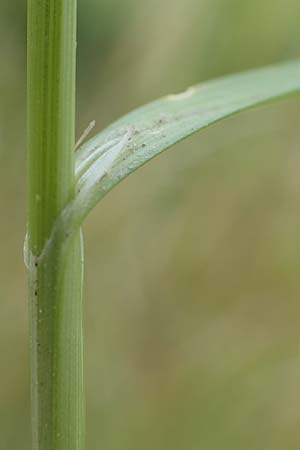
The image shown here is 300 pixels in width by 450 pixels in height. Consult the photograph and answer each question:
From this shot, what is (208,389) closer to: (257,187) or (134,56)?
(257,187)

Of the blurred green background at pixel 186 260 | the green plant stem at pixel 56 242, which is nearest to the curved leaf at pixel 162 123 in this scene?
the green plant stem at pixel 56 242

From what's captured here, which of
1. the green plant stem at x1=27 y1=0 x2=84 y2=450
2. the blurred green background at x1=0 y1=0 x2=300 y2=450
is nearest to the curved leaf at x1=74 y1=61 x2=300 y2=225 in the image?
the green plant stem at x1=27 y1=0 x2=84 y2=450

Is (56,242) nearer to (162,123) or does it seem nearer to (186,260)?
(162,123)

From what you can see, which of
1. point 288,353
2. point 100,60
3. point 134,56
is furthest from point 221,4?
point 288,353

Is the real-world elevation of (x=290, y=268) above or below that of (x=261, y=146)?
below

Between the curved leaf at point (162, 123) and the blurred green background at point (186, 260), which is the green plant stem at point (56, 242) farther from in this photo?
the blurred green background at point (186, 260)

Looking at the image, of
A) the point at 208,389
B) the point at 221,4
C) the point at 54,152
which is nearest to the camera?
the point at 54,152
